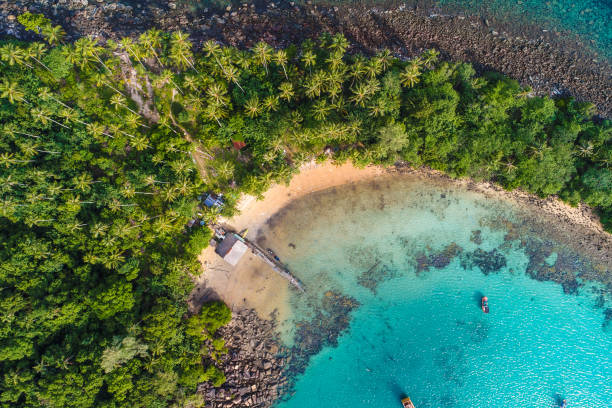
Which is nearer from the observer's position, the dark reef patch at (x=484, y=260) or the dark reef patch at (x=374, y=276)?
the dark reef patch at (x=374, y=276)

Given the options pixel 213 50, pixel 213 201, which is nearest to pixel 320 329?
pixel 213 201

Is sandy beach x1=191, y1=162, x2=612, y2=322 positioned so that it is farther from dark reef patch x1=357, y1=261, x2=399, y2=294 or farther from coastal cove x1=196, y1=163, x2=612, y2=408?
dark reef patch x1=357, y1=261, x2=399, y2=294

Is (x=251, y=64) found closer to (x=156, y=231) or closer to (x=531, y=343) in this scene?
(x=156, y=231)

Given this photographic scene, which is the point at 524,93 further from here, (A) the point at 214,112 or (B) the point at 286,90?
(A) the point at 214,112

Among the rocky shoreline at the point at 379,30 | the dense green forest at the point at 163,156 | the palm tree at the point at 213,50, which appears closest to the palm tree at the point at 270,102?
the dense green forest at the point at 163,156

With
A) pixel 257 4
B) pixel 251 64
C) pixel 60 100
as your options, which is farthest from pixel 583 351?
pixel 60 100

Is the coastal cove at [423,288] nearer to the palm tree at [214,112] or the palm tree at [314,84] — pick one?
the palm tree at [314,84]
